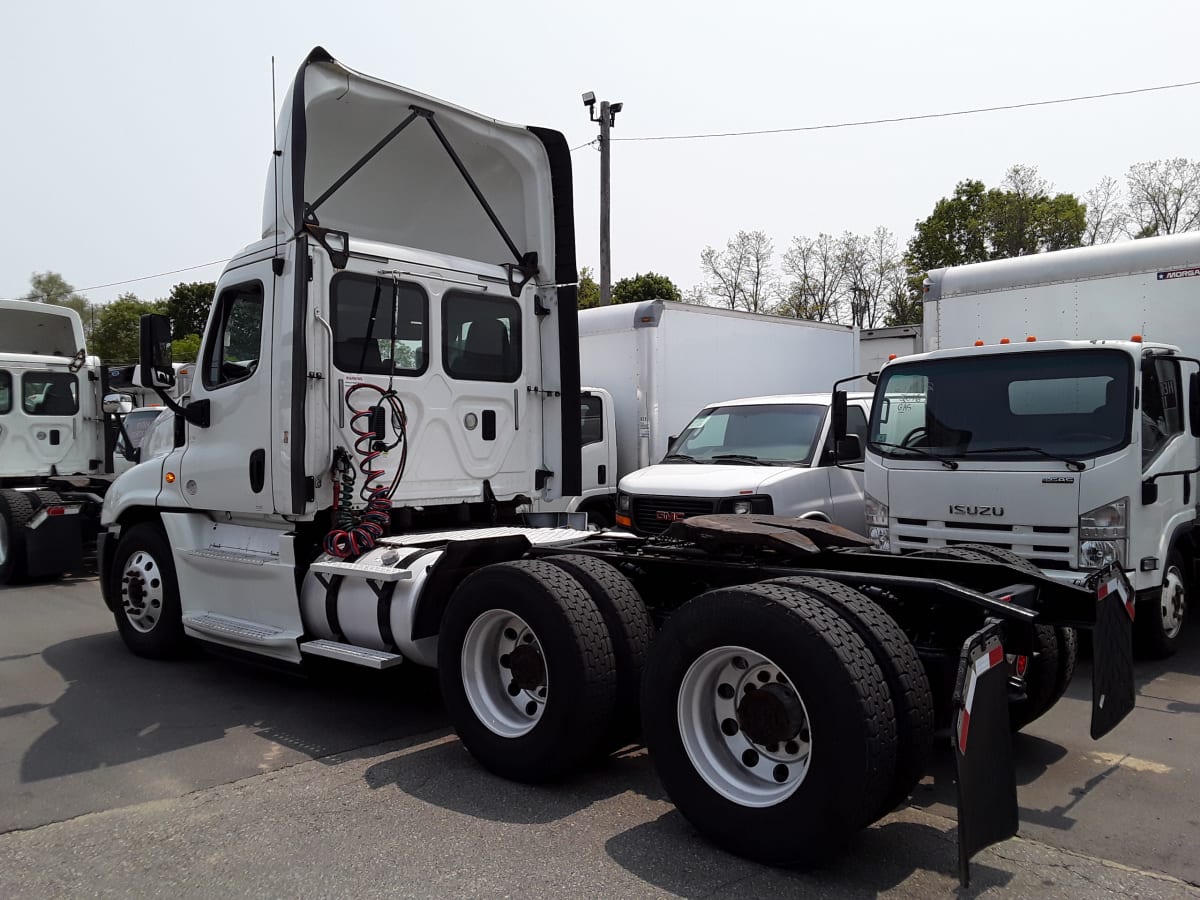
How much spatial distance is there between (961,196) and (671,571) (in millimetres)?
37253

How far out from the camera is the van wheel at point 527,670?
4.34 meters

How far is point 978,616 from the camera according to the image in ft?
13.4

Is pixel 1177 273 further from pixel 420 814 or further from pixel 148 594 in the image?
pixel 148 594

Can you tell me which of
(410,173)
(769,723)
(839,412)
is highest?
(410,173)

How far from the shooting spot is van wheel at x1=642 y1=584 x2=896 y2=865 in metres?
3.37

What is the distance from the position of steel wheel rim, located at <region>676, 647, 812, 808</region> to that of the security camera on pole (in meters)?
17.3

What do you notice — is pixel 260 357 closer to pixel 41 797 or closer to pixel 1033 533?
pixel 41 797

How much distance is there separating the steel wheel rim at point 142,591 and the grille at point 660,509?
13.6ft

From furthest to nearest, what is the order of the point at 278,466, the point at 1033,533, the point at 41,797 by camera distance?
1. the point at 1033,533
2. the point at 278,466
3. the point at 41,797

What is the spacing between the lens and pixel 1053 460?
656cm

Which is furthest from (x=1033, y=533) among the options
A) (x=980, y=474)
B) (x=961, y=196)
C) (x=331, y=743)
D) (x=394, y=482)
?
(x=961, y=196)

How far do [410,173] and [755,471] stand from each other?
13.2 ft

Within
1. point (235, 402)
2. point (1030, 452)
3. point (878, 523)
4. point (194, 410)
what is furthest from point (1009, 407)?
point (194, 410)

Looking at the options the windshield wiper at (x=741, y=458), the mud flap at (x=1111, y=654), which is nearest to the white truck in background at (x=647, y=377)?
the windshield wiper at (x=741, y=458)
